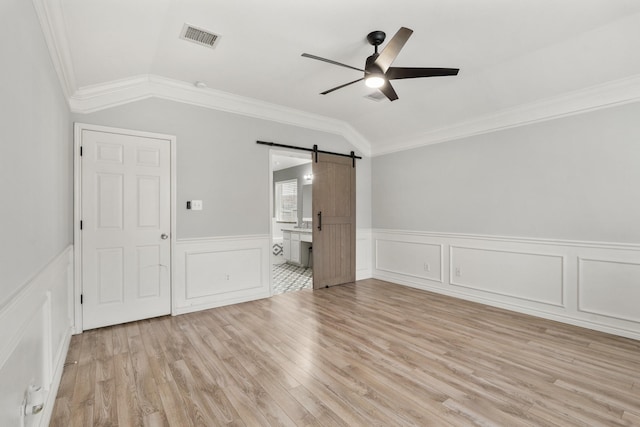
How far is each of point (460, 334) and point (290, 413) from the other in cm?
204

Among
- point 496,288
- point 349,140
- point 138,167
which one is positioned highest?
point 349,140

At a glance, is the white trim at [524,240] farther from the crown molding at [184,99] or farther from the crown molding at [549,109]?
the crown molding at [184,99]

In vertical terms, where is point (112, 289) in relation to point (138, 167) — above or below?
below

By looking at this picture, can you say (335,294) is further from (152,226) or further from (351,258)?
(152,226)

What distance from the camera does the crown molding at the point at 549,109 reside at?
10.2 ft

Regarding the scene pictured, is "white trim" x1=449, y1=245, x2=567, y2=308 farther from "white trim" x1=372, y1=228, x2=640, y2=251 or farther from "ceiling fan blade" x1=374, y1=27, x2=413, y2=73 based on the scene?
"ceiling fan blade" x1=374, y1=27, x2=413, y2=73

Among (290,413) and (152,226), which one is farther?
(152,226)

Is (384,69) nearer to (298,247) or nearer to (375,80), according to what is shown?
(375,80)

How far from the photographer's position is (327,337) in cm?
311

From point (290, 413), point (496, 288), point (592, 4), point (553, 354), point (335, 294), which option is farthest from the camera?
point (335, 294)

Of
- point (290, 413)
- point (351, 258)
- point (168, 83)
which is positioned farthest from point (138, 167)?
point (351, 258)

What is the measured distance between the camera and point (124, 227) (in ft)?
11.4

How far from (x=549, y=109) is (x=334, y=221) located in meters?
3.24

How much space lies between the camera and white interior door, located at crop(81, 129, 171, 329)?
330 cm
